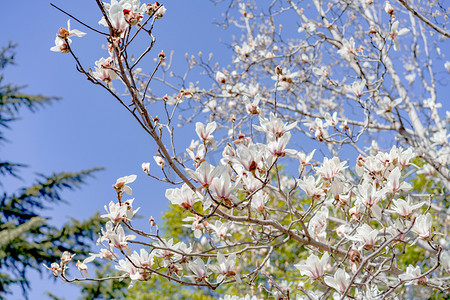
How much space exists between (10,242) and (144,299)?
2544mm

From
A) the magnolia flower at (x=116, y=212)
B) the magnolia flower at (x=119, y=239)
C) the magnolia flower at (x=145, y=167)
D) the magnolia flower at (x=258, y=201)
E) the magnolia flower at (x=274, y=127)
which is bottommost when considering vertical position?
the magnolia flower at (x=119, y=239)

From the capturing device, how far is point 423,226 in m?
1.31

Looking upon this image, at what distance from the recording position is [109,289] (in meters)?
6.54

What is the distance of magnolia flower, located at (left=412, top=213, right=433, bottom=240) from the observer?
4.25 feet

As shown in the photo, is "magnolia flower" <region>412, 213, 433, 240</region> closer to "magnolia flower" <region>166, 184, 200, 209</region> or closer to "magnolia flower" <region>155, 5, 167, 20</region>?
"magnolia flower" <region>166, 184, 200, 209</region>

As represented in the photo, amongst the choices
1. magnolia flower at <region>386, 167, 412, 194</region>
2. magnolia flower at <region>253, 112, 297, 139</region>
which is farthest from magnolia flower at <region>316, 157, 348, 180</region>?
magnolia flower at <region>253, 112, 297, 139</region>

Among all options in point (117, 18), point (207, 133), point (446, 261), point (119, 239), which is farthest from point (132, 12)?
point (446, 261)

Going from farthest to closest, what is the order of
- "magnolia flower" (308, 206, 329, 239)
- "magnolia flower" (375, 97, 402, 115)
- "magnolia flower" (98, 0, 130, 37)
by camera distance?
"magnolia flower" (375, 97, 402, 115) < "magnolia flower" (308, 206, 329, 239) < "magnolia flower" (98, 0, 130, 37)

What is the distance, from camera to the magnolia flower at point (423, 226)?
130 centimetres

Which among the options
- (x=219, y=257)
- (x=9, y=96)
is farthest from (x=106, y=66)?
(x=9, y=96)

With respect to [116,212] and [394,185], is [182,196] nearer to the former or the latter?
[116,212]

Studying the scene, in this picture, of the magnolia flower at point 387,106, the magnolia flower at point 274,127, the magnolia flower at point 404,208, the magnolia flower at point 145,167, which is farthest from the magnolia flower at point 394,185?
the magnolia flower at point 387,106

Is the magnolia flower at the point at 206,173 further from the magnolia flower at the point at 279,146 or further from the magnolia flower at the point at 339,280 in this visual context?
the magnolia flower at the point at 339,280

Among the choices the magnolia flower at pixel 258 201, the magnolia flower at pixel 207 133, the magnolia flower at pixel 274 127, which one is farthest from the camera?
the magnolia flower at pixel 258 201
